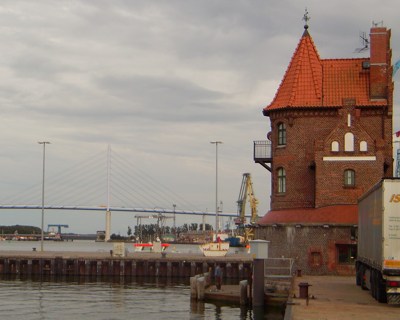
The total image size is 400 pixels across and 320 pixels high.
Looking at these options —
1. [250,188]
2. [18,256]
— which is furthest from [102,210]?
[18,256]

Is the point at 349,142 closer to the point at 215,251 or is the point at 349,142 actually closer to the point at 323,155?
the point at 323,155

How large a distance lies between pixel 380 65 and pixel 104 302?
2421cm

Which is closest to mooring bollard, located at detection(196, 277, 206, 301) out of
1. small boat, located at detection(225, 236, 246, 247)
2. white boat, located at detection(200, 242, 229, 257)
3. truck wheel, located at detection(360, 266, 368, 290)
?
truck wheel, located at detection(360, 266, 368, 290)

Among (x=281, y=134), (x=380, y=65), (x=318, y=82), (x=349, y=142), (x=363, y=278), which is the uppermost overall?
(x=380, y=65)

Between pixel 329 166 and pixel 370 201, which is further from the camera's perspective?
pixel 329 166

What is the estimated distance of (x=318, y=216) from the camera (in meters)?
51.0

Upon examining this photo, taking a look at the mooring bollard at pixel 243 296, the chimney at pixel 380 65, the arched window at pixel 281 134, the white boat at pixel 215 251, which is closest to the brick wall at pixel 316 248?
the arched window at pixel 281 134

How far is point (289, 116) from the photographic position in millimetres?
53969

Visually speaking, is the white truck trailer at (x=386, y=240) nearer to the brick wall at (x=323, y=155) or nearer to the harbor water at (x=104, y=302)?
the harbor water at (x=104, y=302)

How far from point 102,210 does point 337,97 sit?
140 m

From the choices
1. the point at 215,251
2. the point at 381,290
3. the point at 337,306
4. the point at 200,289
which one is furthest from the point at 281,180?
the point at 215,251

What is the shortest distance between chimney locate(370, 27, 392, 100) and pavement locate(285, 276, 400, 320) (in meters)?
17.3

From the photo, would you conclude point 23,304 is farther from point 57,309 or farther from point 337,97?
point 337,97

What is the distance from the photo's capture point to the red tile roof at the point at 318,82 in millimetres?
53844
